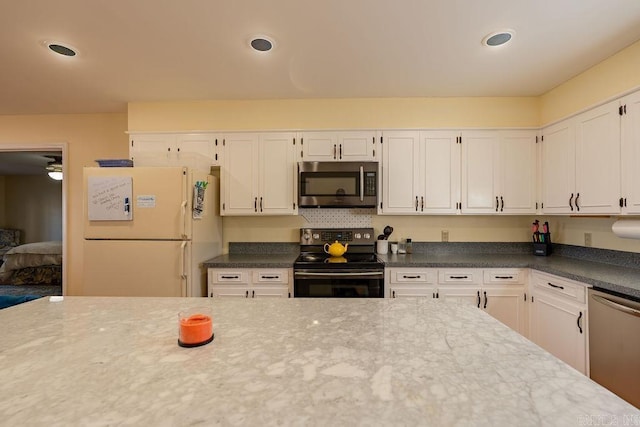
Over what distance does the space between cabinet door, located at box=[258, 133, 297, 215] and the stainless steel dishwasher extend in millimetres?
2408

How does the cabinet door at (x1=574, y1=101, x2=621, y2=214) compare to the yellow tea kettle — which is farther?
the yellow tea kettle

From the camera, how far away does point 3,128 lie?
3.54 meters

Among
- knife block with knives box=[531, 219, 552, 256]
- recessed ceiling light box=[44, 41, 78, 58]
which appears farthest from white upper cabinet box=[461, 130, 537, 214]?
recessed ceiling light box=[44, 41, 78, 58]

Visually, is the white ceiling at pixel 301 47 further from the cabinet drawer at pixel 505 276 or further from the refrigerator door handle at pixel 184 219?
the cabinet drawer at pixel 505 276

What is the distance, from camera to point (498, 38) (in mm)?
2070

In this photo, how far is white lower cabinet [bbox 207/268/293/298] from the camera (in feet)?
8.88

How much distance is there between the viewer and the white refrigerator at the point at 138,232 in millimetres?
2537

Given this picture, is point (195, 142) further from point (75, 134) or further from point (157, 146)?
point (75, 134)

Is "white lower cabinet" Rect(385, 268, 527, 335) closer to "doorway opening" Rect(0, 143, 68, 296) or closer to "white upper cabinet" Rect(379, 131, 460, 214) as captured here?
"white upper cabinet" Rect(379, 131, 460, 214)

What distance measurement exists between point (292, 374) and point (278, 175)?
2477 mm

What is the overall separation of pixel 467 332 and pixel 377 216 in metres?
2.31

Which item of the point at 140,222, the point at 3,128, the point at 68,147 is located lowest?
the point at 140,222

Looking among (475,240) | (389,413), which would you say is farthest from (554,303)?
(389,413)

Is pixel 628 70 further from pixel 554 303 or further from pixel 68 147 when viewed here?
pixel 68 147
